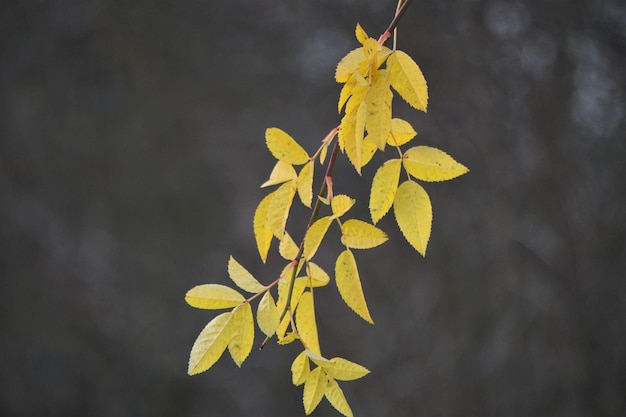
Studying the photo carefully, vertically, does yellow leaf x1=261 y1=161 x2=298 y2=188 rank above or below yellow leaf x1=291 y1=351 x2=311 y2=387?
above

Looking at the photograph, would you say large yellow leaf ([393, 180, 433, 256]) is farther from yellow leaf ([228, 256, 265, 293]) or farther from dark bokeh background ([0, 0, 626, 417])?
dark bokeh background ([0, 0, 626, 417])

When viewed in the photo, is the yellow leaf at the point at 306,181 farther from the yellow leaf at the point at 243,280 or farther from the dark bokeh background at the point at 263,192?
the dark bokeh background at the point at 263,192

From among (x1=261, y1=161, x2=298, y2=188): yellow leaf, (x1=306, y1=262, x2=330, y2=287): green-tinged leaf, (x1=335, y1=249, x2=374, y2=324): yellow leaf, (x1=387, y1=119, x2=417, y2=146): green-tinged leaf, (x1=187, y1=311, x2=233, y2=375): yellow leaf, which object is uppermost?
(x1=387, y1=119, x2=417, y2=146): green-tinged leaf

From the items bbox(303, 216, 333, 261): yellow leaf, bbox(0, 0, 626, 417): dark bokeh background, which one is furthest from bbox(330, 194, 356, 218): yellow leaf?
bbox(0, 0, 626, 417): dark bokeh background

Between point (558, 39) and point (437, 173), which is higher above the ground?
point (558, 39)

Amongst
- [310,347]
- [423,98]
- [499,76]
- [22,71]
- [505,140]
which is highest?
[22,71]

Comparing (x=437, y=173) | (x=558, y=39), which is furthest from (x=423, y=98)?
(x=558, y=39)

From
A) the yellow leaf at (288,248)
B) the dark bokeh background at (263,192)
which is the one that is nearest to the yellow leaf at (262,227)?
the yellow leaf at (288,248)

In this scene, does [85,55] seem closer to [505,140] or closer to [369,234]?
[505,140]
